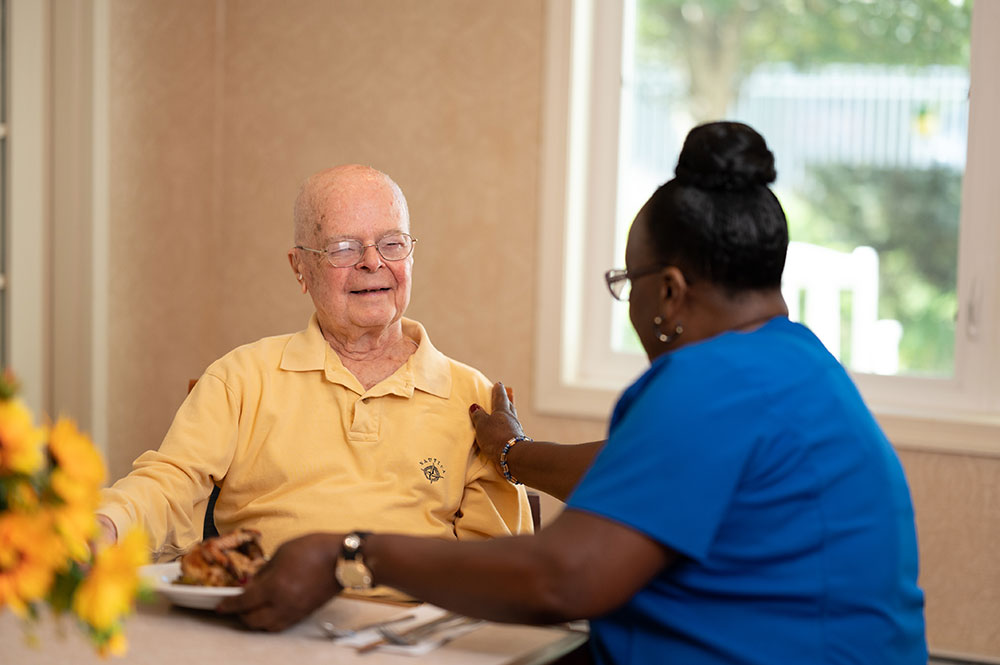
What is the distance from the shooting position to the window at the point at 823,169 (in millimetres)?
3178

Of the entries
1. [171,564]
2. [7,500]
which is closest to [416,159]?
[171,564]

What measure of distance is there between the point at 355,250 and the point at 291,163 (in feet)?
5.91

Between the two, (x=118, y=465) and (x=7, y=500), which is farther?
(x=118, y=465)

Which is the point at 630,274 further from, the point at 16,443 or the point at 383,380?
the point at 16,443

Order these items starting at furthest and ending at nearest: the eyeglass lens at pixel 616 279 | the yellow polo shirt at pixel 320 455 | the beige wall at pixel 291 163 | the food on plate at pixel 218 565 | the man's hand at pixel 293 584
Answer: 1. the beige wall at pixel 291 163
2. the yellow polo shirt at pixel 320 455
3. the eyeglass lens at pixel 616 279
4. the food on plate at pixel 218 565
5. the man's hand at pixel 293 584

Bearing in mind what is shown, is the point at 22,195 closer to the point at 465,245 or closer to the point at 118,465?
the point at 118,465

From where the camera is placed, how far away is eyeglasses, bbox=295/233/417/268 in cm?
195

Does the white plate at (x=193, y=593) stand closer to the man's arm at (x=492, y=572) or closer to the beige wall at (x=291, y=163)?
the man's arm at (x=492, y=572)

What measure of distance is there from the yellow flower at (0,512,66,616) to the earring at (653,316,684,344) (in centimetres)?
84

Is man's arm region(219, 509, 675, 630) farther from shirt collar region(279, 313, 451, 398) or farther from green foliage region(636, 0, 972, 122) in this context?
green foliage region(636, 0, 972, 122)

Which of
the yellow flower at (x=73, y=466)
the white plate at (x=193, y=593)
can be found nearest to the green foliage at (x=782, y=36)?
the white plate at (x=193, y=593)

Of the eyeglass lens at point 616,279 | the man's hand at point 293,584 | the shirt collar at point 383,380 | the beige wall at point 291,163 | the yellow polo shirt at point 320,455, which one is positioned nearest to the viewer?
the man's hand at point 293,584

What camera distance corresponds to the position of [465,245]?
348cm

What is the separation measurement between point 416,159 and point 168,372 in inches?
42.4
